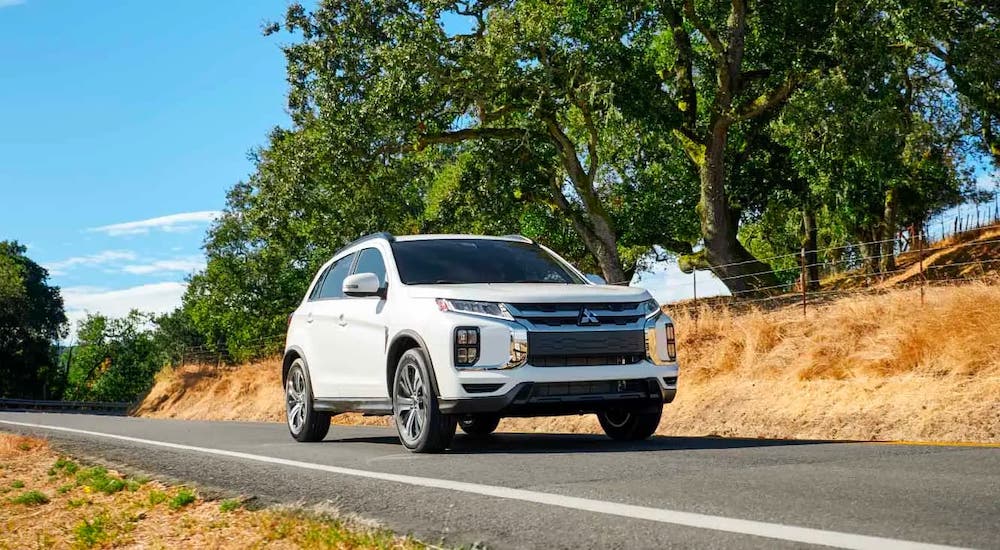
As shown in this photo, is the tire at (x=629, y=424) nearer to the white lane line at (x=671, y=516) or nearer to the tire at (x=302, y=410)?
the white lane line at (x=671, y=516)

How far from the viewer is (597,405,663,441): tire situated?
31.8 feet

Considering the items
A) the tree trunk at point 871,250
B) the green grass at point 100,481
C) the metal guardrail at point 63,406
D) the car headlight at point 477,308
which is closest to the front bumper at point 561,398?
the car headlight at point 477,308

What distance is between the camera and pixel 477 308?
28.6 feet

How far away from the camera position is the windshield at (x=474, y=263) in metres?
9.82

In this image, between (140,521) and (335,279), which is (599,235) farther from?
(140,521)

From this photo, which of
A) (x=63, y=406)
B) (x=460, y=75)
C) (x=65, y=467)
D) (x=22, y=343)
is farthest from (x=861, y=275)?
(x=22, y=343)

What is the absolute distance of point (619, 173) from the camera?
3488cm

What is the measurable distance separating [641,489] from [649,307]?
3060 mm

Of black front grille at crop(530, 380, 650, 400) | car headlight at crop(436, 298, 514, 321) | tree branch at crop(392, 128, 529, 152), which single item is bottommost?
black front grille at crop(530, 380, 650, 400)

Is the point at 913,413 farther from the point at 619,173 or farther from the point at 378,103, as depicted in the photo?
the point at 619,173

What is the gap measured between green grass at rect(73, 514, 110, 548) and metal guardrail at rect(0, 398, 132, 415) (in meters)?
55.2

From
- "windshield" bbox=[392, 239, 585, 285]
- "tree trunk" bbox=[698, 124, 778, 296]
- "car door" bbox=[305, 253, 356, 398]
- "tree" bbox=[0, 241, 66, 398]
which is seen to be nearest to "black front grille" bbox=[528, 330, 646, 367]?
"windshield" bbox=[392, 239, 585, 285]

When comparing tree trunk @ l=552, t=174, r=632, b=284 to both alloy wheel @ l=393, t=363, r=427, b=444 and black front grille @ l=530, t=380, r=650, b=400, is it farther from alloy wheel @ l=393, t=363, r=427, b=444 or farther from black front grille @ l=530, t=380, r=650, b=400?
black front grille @ l=530, t=380, r=650, b=400

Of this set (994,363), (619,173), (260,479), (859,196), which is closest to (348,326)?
(260,479)
